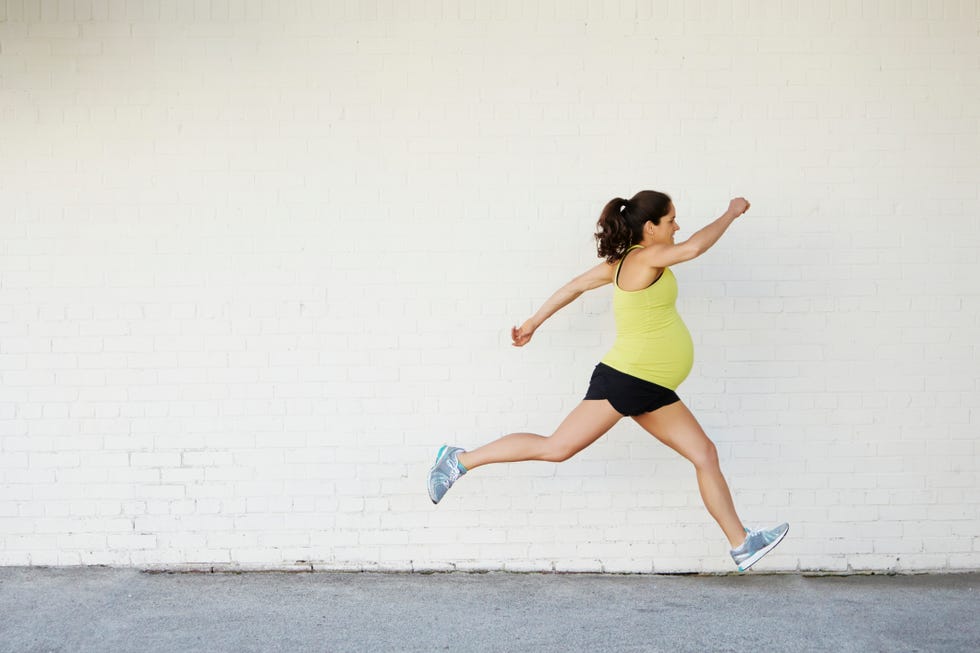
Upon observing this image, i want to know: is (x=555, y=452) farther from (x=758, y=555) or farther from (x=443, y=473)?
(x=758, y=555)

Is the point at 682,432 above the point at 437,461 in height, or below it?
above

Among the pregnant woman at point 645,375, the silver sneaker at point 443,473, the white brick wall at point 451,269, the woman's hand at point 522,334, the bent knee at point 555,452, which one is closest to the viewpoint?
the pregnant woman at point 645,375

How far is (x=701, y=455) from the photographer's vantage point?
4820 mm

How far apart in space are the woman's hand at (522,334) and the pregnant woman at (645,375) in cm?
45

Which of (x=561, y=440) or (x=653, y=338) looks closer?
(x=653, y=338)

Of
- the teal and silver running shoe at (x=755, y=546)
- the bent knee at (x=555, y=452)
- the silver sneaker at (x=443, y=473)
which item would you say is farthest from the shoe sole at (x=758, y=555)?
the silver sneaker at (x=443, y=473)

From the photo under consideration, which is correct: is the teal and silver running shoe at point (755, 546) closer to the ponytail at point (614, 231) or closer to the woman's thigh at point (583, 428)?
the woman's thigh at point (583, 428)

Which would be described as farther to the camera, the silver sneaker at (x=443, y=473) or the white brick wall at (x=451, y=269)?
the white brick wall at (x=451, y=269)

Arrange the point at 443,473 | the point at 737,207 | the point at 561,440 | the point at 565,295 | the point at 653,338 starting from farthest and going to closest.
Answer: the point at 565,295
the point at 443,473
the point at 561,440
the point at 653,338
the point at 737,207

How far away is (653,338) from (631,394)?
29cm

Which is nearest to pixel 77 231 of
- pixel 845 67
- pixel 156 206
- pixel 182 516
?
pixel 156 206

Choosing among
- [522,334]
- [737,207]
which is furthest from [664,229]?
[522,334]

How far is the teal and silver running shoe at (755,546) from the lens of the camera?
15.3ft

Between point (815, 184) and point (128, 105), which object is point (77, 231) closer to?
point (128, 105)
